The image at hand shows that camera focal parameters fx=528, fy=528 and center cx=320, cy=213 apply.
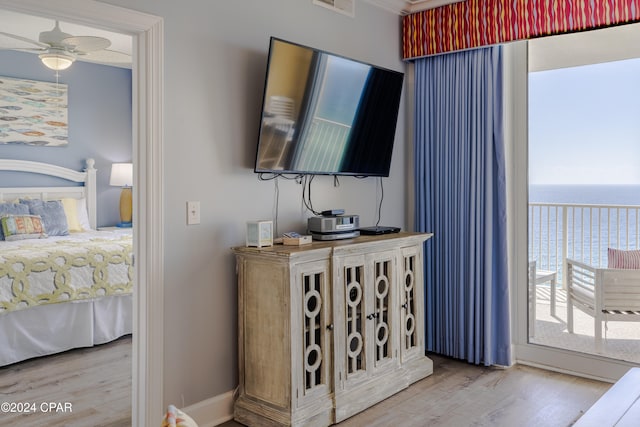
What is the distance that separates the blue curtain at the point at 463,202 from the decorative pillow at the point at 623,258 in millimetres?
640

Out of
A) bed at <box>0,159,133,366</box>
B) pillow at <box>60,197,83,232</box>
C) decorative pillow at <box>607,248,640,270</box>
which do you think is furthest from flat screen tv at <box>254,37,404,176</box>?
pillow at <box>60,197,83,232</box>

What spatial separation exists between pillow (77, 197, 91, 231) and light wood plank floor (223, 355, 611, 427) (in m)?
3.73

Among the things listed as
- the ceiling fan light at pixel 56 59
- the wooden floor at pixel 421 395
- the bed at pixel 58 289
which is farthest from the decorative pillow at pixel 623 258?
the ceiling fan light at pixel 56 59

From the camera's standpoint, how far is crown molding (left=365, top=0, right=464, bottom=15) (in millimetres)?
3764

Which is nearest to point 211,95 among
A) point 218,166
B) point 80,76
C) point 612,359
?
point 218,166

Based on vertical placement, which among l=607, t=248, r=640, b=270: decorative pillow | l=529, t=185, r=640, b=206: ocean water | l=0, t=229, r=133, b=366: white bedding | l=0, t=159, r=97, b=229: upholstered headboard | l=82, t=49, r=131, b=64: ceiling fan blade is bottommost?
l=0, t=229, r=133, b=366: white bedding

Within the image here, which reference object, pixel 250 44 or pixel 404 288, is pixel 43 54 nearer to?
pixel 250 44

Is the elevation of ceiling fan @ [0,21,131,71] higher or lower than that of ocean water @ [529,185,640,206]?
higher

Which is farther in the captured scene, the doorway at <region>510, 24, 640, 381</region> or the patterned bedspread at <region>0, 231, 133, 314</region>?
the patterned bedspread at <region>0, 231, 133, 314</region>

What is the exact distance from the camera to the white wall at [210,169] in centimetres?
262

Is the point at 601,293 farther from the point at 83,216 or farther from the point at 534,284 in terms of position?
the point at 83,216

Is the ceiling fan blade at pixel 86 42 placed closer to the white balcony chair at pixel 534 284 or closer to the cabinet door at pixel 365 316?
the cabinet door at pixel 365 316

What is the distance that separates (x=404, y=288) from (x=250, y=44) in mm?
1738

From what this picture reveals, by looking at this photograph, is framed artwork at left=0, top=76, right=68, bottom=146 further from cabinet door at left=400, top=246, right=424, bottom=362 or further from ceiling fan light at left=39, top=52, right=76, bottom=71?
cabinet door at left=400, top=246, right=424, bottom=362
